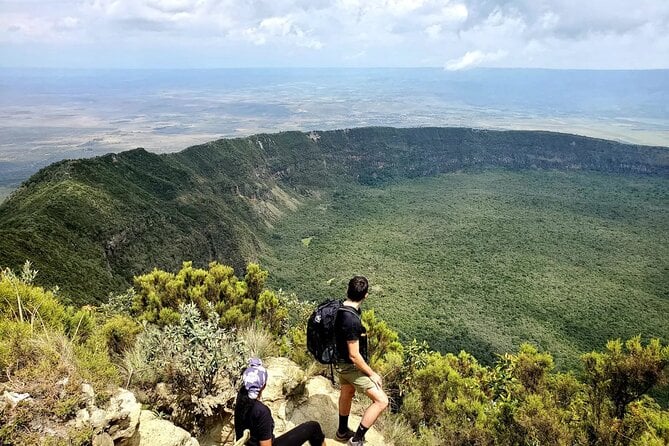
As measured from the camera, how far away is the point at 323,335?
21.3 ft

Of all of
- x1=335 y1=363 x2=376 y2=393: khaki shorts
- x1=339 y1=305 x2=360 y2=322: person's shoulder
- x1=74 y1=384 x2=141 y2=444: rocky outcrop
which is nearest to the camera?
x1=74 y1=384 x2=141 y2=444: rocky outcrop

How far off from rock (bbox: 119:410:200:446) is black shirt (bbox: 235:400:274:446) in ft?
5.29

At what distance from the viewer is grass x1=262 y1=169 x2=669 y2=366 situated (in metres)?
45.9

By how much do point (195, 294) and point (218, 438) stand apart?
9.90m

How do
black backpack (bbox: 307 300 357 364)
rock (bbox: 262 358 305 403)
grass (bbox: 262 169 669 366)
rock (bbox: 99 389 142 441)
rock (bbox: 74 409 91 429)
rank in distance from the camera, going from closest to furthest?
rock (bbox: 74 409 91 429) < rock (bbox: 99 389 142 441) < black backpack (bbox: 307 300 357 364) < rock (bbox: 262 358 305 403) < grass (bbox: 262 169 669 366)

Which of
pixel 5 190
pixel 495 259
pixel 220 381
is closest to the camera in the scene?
pixel 220 381

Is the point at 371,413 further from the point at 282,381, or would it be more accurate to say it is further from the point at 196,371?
the point at 196,371

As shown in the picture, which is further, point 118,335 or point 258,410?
point 118,335

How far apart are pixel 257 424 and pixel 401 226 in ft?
260

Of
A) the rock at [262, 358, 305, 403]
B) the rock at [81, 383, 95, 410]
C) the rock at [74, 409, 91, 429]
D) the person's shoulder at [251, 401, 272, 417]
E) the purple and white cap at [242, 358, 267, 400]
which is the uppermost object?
the purple and white cap at [242, 358, 267, 400]

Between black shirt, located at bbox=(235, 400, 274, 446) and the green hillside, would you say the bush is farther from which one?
the green hillside

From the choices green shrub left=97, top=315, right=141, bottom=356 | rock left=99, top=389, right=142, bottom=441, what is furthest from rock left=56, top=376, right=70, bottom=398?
green shrub left=97, top=315, right=141, bottom=356

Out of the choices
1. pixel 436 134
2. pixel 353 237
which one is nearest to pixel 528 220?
pixel 353 237

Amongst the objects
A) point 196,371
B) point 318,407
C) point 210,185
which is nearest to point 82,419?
point 196,371
